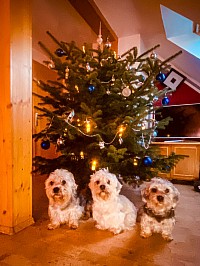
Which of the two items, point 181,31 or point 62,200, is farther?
point 181,31

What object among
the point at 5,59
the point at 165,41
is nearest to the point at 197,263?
the point at 5,59

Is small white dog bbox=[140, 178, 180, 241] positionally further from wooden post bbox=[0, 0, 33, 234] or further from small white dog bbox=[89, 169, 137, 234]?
wooden post bbox=[0, 0, 33, 234]

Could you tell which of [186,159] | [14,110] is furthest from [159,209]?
[186,159]

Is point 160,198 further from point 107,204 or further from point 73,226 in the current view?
point 73,226

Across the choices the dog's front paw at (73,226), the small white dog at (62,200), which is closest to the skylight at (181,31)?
the small white dog at (62,200)

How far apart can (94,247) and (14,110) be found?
1268 mm

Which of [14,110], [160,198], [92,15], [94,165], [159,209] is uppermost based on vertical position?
[92,15]

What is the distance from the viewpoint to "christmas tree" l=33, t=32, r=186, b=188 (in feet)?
7.31

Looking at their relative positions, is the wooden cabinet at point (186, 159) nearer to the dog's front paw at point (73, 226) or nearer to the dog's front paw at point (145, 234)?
the dog's front paw at point (145, 234)

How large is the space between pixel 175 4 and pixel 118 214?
2.34 meters

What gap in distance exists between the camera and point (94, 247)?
1.71 metres

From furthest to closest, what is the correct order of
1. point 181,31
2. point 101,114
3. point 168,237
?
point 181,31 < point 101,114 < point 168,237

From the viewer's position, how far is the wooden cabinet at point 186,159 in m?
3.79

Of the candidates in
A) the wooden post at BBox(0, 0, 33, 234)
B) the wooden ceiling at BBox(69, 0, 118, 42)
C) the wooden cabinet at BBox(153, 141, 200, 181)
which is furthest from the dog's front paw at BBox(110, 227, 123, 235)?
the wooden ceiling at BBox(69, 0, 118, 42)
